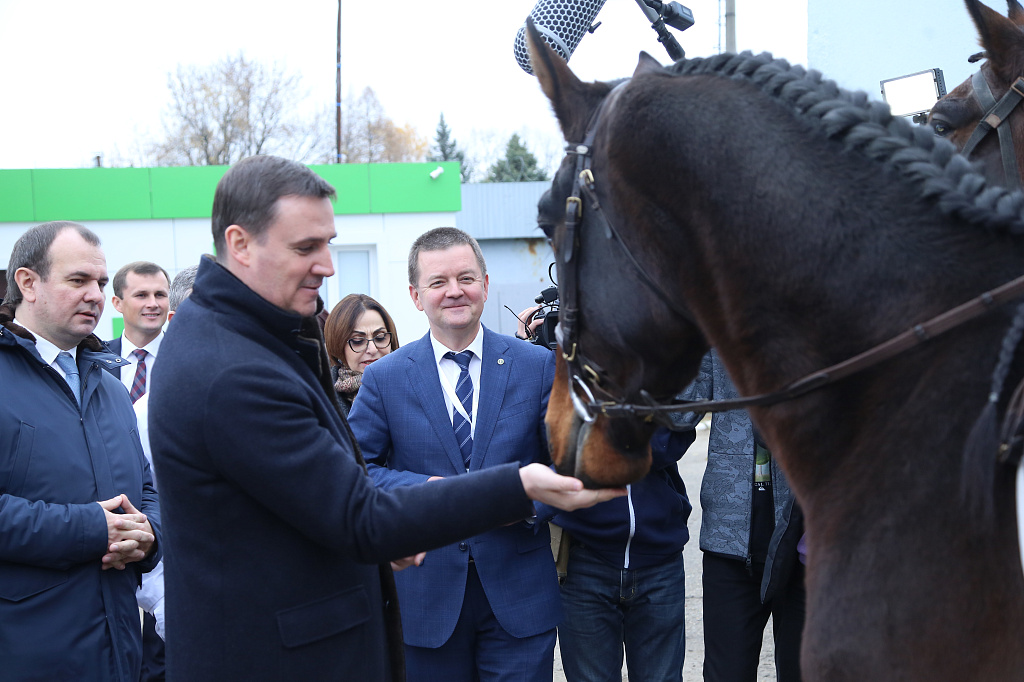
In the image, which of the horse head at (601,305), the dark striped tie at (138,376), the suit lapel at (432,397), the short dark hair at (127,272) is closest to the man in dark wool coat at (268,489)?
the horse head at (601,305)

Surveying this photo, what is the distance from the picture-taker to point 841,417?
1.46 meters

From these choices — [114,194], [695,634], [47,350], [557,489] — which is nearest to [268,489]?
[557,489]

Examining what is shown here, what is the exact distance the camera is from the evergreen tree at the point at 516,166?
46.2 metres

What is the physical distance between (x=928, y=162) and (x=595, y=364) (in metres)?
0.81

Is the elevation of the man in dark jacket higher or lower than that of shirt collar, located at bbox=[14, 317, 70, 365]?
lower

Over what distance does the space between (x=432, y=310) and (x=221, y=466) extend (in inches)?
60.0

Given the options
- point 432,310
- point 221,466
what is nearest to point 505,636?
point 432,310

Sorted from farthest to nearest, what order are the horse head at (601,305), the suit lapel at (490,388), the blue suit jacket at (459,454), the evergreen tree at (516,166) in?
the evergreen tree at (516,166) < the suit lapel at (490,388) < the blue suit jacket at (459,454) < the horse head at (601,305)

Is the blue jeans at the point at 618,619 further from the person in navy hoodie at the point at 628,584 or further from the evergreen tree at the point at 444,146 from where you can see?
the evergreen tree at the point at 444,146

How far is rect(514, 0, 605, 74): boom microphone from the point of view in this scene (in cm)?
227

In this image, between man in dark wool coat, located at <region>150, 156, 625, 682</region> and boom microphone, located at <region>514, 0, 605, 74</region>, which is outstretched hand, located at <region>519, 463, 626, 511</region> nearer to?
man in dark wool coat, located at <region>150, 156, 625, 682</region>

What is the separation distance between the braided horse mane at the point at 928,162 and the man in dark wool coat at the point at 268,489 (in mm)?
896

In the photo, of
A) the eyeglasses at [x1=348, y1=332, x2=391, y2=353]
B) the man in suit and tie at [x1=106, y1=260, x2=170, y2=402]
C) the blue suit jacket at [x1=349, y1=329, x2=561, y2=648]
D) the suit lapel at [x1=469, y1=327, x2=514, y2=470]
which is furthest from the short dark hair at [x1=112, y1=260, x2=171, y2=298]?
the suit lapel at [x1=469, y1=327, x2=514, y2=470]

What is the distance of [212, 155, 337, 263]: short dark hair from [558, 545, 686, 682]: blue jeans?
2.03 m
